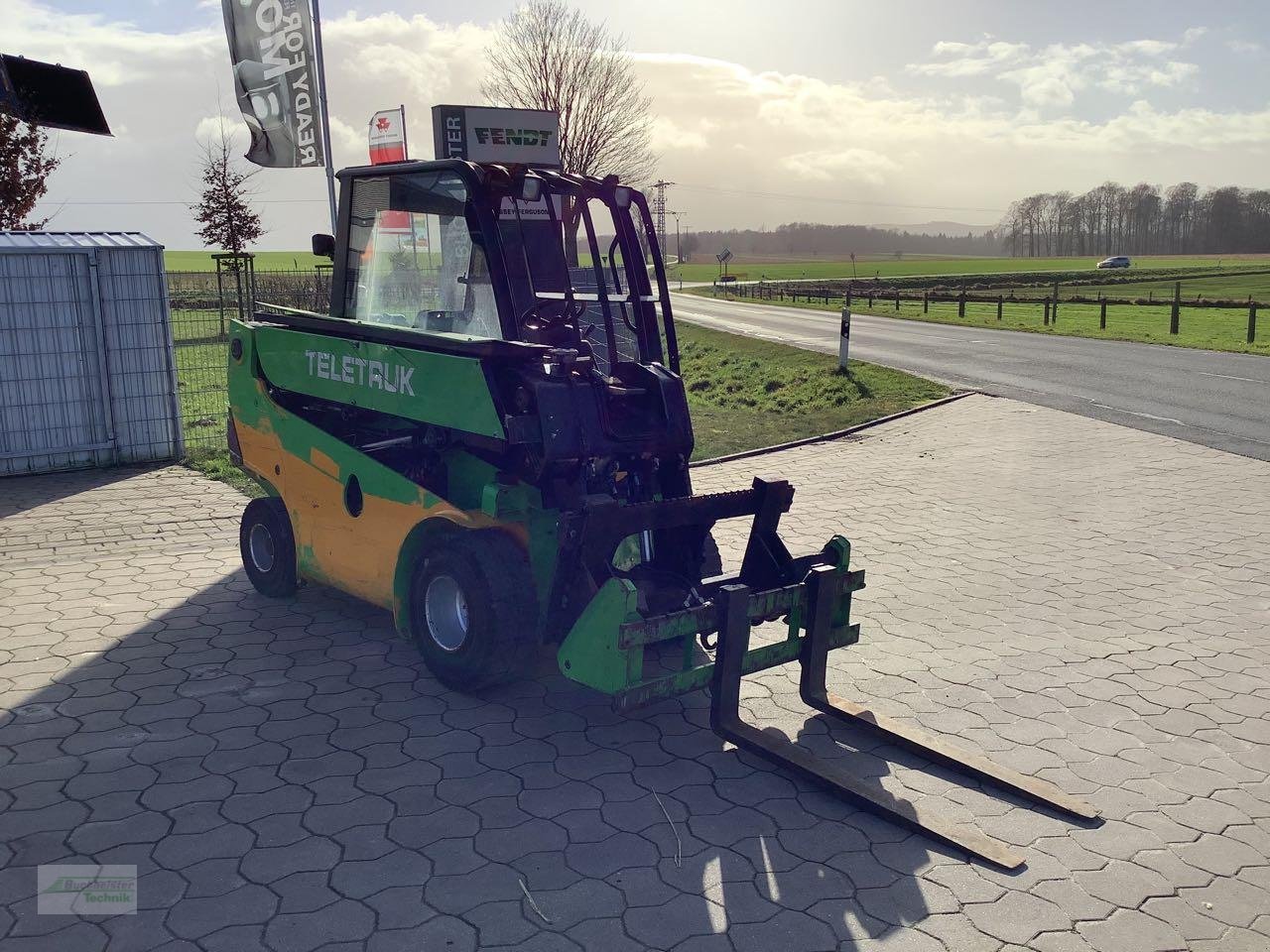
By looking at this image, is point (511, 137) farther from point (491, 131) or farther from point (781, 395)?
point (781, 395)

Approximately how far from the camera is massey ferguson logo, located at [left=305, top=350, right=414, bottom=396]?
5.40m

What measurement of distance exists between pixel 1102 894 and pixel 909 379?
13.8 m

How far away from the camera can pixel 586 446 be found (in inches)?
194

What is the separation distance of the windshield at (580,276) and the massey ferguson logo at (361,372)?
0.73m

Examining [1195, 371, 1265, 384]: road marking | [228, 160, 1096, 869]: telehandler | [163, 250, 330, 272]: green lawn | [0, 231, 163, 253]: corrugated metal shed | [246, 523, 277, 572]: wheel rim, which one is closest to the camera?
[228, 160, 1096, 869]: telehandler

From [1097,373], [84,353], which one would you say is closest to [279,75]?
[84,353]

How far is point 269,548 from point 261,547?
0.10 metres

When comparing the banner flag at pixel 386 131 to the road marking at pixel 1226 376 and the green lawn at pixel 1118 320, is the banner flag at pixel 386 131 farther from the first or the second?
the green lawn at pixel 1118 320

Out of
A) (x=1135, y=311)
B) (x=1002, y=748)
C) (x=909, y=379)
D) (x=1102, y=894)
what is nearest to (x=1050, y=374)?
(x=909, y=379)

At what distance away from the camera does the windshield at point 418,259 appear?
209 inches

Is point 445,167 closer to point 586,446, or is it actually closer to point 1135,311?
point 586,446

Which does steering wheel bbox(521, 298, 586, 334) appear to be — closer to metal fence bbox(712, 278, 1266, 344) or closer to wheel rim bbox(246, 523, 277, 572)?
wheel rim bbox(246, 523, 277, 572)

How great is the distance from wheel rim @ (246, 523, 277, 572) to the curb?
5270mm

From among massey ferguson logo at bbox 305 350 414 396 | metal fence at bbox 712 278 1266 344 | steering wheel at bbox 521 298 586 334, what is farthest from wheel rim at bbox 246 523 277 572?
metal fence at bbox 712 278 1266 344
